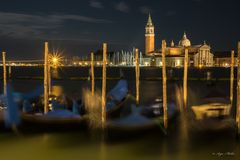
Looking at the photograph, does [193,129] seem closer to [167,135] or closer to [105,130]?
[167,135]

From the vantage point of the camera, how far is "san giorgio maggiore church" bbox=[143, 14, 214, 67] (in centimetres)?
7644

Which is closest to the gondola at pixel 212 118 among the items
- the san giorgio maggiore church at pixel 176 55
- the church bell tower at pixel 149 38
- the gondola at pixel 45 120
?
the gondola at pixel 45 120

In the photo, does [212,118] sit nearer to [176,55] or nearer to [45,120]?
[45,120]

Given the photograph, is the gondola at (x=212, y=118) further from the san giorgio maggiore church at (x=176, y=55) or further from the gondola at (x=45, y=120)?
the san giorgio maggiore church at (x=176, y=55)

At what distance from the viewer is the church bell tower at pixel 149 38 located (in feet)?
278

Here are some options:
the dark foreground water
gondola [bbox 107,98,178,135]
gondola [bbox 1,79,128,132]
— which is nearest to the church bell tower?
gondola [bbox 107,98,178,135]

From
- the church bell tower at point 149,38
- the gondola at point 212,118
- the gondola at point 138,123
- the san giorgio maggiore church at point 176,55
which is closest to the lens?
the gondola at point 138,123

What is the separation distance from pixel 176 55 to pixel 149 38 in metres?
10.5

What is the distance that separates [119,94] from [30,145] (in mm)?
3923

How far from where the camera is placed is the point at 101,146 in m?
8.19

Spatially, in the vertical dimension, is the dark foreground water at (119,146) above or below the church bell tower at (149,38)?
below

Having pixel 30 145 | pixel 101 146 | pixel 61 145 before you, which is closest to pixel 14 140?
pixel 30 145

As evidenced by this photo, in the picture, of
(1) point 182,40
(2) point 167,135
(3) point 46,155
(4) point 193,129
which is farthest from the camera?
(1) point 182,40

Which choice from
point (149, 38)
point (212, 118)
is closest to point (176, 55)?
point (149, 38)
